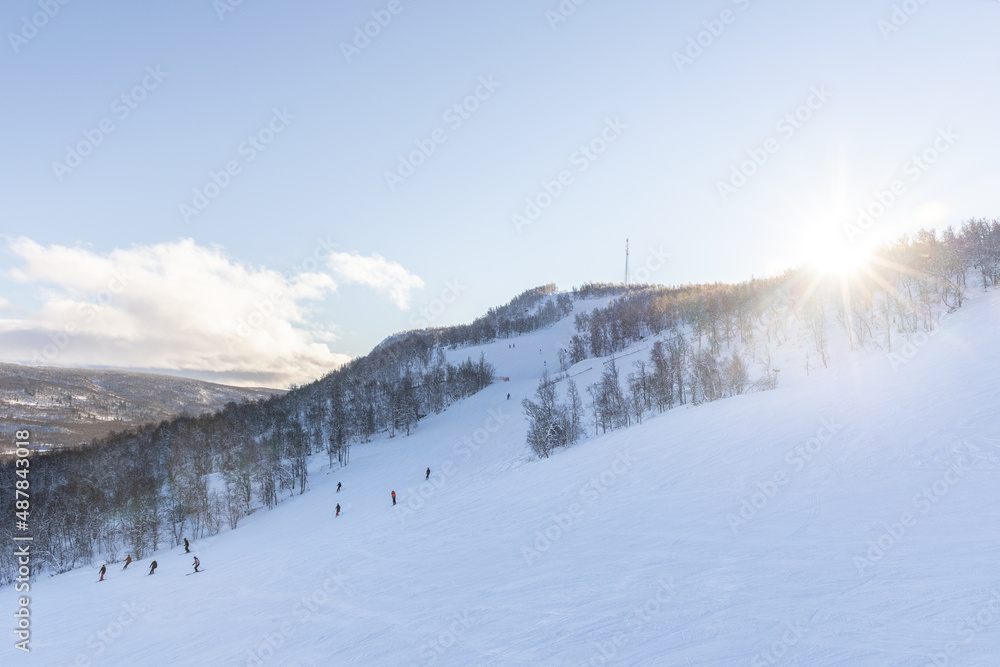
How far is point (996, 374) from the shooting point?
63.9ft

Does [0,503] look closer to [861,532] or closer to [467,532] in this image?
[467,532]

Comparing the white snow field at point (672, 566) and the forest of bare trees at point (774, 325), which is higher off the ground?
the forest of bare trees at point (774, 325)

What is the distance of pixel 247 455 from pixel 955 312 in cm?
9471

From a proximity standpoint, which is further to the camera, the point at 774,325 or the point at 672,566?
the point at 774,325

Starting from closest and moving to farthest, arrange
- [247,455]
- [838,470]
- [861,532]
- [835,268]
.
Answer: [861,532] < [838,470] < [247,455] < [835,268]

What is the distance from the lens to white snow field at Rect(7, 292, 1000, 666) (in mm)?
7969

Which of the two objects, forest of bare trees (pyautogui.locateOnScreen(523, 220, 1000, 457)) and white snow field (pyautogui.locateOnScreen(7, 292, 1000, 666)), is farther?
forest of bare trees (pyautogui.locateOnScreen(523, 220, 1000, 457))

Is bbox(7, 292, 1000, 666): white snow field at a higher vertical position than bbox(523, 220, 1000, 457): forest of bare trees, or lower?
lower

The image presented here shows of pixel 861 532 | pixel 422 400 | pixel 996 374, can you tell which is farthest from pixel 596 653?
pixel 422 400

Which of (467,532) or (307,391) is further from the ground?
(307,391)

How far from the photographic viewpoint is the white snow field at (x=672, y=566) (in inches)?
314

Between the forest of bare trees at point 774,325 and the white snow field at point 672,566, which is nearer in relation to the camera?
the white snow field at point 672,566

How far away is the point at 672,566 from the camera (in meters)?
10.8

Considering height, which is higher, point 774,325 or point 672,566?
point 774,325
